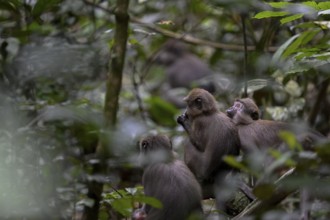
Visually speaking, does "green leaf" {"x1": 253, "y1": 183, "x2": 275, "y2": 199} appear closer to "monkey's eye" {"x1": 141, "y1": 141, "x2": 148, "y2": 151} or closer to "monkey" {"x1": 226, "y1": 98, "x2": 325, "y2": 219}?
"monkey" {"x1": 226, "y1": 98, "x2": 325, "y2": 219}

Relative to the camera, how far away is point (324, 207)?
4266 mm

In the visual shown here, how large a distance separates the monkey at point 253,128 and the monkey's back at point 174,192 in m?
0.63

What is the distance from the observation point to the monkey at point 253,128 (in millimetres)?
4438

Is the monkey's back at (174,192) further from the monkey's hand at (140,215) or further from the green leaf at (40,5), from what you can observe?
the green leaf at (40,5)

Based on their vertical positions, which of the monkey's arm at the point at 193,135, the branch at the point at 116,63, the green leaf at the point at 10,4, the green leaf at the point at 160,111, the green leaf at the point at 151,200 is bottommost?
the green leaf at the point at 160,111

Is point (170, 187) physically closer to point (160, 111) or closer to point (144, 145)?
point (144, 145)

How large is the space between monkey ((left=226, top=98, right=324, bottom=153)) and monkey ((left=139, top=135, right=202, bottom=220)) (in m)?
0.59

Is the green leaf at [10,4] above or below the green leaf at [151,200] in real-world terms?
above

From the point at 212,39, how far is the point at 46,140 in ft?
12.9

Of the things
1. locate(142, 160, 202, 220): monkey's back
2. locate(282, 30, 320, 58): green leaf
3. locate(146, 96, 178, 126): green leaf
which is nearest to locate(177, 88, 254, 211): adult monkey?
locate(142, 160, 202, 220): monkey's back

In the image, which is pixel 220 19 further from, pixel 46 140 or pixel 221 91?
pixel 46 140

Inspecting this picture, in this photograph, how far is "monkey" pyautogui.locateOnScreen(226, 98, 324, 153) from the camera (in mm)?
4438

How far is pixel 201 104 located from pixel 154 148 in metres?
0.55

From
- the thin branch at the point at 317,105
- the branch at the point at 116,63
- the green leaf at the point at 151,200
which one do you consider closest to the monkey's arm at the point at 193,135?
the branch at the point at 116,63
